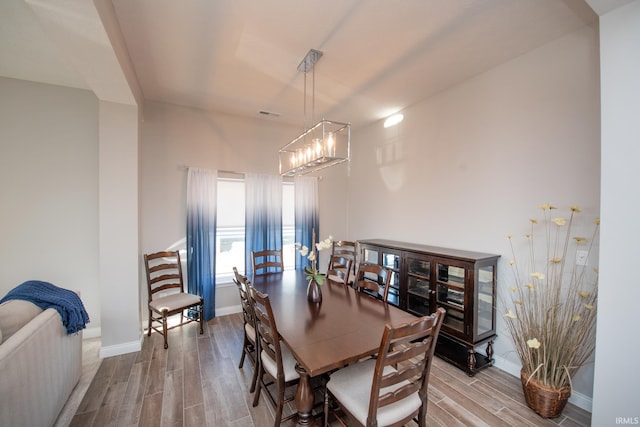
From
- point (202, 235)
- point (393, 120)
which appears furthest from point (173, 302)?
point (393, 120)

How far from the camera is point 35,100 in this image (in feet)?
9.43

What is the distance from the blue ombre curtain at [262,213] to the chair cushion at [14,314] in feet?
7.48

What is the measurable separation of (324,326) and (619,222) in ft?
6.06

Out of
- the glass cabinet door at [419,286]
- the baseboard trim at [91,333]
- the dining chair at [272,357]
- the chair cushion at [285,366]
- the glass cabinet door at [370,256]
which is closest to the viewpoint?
the dining chair at [272,357]

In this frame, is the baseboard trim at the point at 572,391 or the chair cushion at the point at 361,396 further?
the baseboard trim at the point at 572,391

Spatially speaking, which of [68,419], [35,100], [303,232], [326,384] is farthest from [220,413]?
[35,100]

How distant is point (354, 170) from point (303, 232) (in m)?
1.48

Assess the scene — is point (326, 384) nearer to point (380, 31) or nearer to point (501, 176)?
point (501, 176)

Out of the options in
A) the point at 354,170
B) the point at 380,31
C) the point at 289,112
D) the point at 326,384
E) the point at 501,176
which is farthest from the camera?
the point at 354,170

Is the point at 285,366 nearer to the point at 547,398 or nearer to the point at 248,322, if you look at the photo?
the point at 248,322

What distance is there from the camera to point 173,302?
302 centimetres

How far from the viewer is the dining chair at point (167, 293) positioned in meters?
2.97

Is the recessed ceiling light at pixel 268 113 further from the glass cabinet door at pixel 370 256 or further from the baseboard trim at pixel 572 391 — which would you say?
the baseboard trim at pixel 572 391

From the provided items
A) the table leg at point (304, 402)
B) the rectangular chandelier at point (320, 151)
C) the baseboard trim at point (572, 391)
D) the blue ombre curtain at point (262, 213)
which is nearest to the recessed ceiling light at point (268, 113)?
the blue ombre curtain at point (262, 213)
